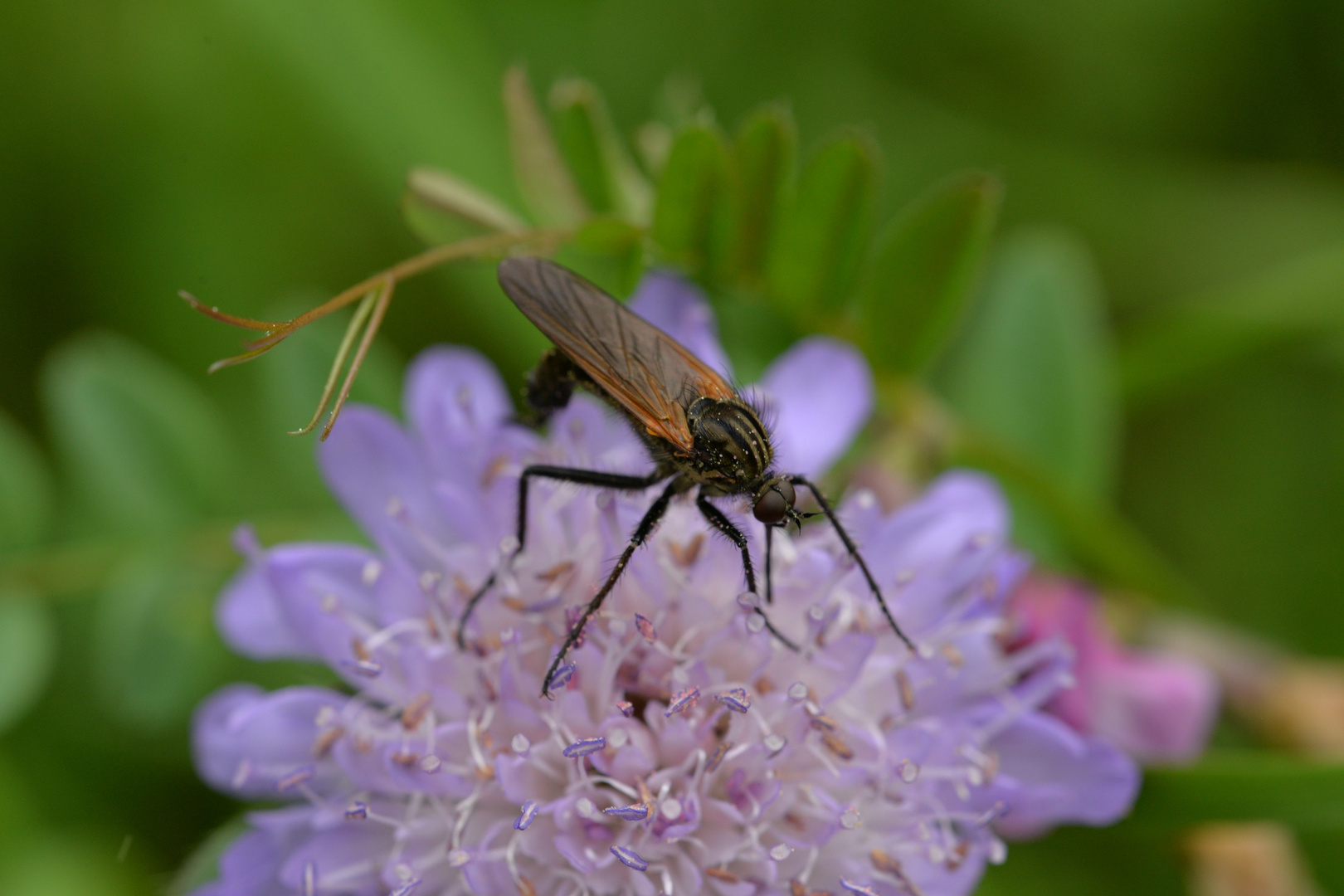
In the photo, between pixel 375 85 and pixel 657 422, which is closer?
pixel 657 422

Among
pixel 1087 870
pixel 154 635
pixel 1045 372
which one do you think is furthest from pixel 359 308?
pixel 1087 870

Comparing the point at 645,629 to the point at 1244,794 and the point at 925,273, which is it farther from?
the point at 1244,794

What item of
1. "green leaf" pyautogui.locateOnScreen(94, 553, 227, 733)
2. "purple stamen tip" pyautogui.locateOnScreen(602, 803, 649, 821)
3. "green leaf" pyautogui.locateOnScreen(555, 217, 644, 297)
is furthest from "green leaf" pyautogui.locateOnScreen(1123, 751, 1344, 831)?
"green leaf" pyautogui.locateOnScreen(94, 553, 227, 733)

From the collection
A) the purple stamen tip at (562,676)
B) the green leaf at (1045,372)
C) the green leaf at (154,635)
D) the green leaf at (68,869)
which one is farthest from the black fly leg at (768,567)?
the green leaf at (68,869)

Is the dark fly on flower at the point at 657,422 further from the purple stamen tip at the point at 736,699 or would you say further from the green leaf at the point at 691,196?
the green leaf at the point at 691,196

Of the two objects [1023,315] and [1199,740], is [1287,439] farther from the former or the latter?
[1199,740]

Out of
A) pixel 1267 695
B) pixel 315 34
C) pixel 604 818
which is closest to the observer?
pixel 604 818

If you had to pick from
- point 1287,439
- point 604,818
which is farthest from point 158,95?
point 1287,439
